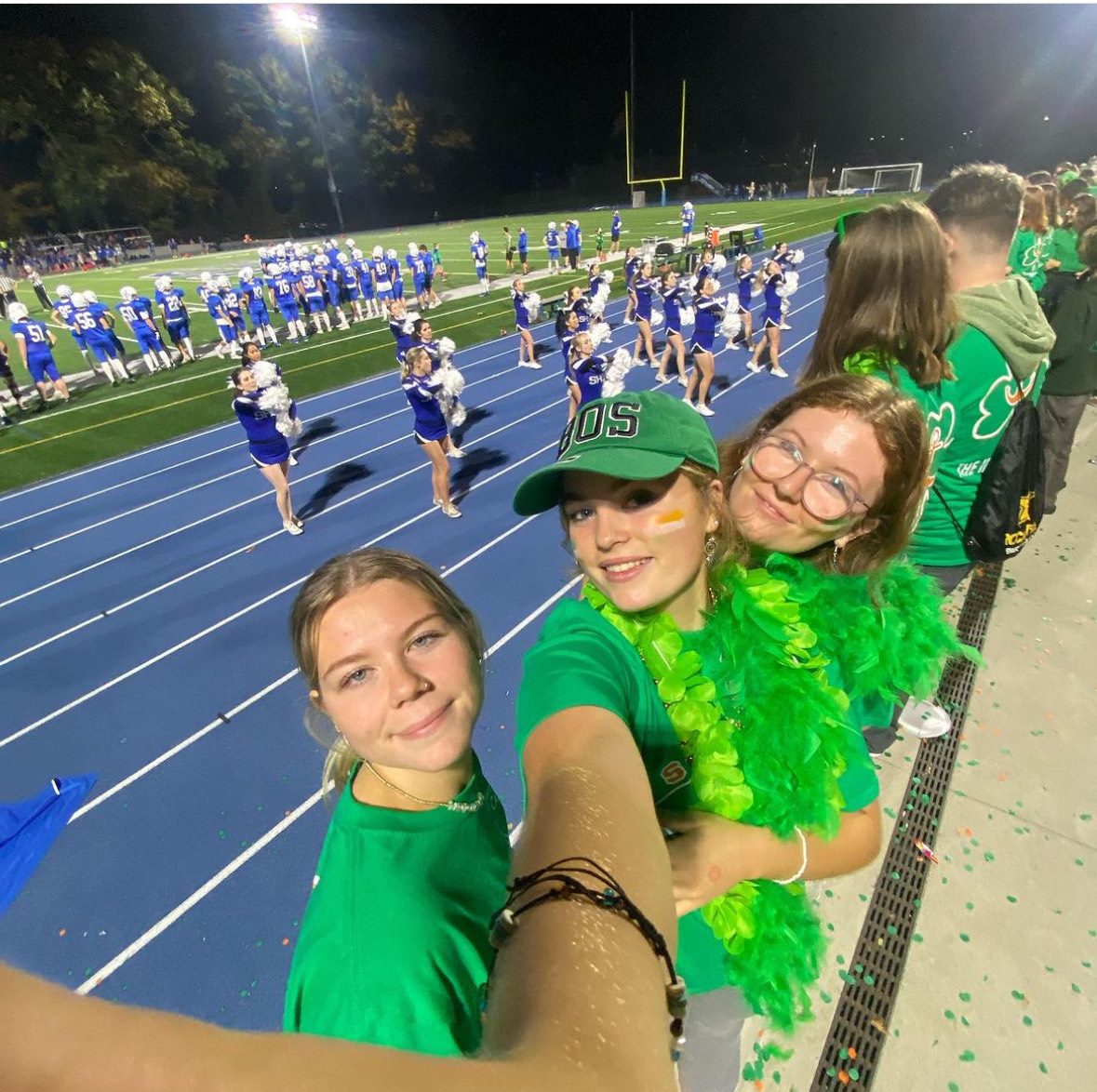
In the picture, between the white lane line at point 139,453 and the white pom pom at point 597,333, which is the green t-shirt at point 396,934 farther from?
the white lane line at point 139,453

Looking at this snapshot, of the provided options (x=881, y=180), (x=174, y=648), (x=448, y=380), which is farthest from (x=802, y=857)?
(x=881, y=180)

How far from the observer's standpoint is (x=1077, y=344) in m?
4.40

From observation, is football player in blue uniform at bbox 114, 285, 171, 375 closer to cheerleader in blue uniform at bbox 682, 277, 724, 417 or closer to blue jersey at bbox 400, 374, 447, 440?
blue jersey at bbox 400, 374, 447, 440

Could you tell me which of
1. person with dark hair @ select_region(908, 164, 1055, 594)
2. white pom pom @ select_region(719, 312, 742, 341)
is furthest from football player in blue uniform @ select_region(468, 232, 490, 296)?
person with dark hair @ select_region(908, 164, 1055, 594)

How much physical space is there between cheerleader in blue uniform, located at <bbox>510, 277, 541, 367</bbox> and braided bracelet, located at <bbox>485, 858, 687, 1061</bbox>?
1228 cm

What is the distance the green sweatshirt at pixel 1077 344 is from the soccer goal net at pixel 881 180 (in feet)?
136

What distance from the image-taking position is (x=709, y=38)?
46.8 m

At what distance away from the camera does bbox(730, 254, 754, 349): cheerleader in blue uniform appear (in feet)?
37.9

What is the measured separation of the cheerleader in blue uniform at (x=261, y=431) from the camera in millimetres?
6316

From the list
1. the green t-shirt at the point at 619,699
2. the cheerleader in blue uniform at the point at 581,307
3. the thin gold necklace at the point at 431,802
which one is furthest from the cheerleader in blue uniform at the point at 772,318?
the thin gold necklace at the point at 431,802

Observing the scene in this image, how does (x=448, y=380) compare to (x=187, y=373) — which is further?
(x=187, y=373)

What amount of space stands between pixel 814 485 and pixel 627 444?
0.56m

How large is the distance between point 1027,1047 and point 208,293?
17523mm

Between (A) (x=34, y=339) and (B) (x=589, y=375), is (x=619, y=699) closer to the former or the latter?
(B) (x=589, y=375)
